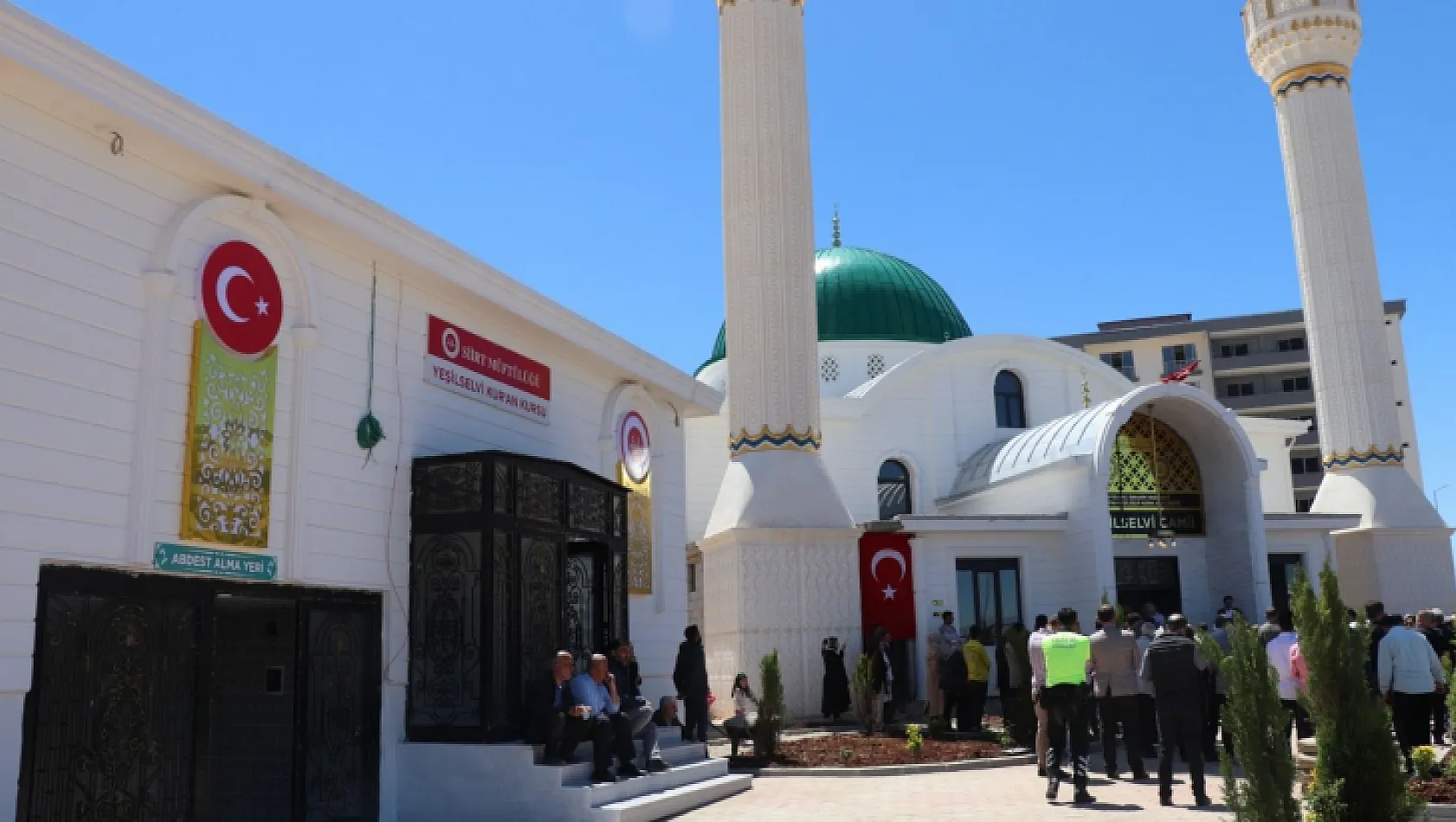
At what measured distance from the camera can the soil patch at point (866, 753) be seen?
12.1 metres

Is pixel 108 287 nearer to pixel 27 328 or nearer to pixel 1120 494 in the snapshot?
pixel 27 328

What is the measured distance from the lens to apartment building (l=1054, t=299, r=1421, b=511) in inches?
2035

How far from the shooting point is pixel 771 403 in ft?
59.1

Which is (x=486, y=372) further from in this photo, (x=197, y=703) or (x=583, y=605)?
(x=197, y=703)

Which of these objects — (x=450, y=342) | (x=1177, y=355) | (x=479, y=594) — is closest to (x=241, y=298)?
(x=450, y=342)

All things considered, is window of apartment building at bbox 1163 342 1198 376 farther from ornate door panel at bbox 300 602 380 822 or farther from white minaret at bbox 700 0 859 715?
ornate door panel at bbox 300 602 380 822

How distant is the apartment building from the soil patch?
1579 inches

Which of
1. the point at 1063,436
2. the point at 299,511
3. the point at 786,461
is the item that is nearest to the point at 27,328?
the point at 299,511

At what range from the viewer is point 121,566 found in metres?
7.29

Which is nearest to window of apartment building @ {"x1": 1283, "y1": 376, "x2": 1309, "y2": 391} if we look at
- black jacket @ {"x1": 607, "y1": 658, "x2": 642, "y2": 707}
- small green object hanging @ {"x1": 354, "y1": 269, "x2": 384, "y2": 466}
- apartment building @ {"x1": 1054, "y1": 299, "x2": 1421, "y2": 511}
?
apartment building @ {"x1": 1054, "y1": 299, "x2": 1421, "y2": 511}

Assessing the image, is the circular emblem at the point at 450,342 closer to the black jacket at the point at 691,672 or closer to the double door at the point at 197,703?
the double door at the point at 197,703

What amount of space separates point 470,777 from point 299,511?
92.5 inches

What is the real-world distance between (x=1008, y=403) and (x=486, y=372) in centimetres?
1606

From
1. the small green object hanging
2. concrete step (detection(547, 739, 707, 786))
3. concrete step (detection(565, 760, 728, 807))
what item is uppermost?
the small green object hanging
